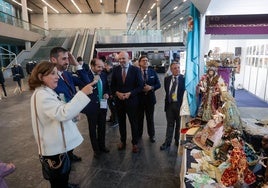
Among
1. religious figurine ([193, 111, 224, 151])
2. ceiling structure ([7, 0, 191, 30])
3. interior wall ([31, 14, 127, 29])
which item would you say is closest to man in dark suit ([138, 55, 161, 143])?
religious figurine ([193, 111, 224, 151])

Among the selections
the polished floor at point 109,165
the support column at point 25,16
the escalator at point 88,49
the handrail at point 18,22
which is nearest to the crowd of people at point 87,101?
the polished floor at point 109,165

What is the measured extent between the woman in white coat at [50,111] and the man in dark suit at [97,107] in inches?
52.6

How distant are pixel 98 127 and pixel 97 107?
0.35m

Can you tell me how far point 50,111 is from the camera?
4.88 feet

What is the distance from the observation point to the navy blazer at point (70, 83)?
2420mm

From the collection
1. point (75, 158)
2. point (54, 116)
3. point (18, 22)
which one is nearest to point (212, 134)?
point (54, 116)

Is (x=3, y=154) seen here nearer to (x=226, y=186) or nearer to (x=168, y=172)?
(x=168, y=172)

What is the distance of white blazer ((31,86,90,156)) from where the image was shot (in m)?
1.46

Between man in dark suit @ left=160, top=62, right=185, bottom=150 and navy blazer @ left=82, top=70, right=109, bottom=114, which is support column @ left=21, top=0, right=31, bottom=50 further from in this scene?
man in dark suit @ left=160, top=62, right=185, bottom=150

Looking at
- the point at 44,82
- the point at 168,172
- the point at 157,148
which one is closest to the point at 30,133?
the point at 157,148

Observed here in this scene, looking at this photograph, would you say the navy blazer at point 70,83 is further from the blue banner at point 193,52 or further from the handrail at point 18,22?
the handrail at point 18,22

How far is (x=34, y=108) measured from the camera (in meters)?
1.55

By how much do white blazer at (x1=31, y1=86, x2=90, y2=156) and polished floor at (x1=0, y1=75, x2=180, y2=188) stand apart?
114 cm

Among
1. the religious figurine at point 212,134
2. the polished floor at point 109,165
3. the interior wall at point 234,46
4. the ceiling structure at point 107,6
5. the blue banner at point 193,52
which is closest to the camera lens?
the religious figurine at point 212,134
